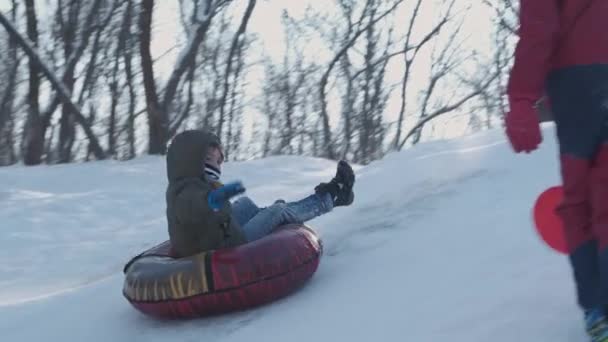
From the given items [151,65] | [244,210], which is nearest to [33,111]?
[151,65]

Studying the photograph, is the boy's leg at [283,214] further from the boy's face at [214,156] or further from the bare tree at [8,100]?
the bare tree at [8,100]

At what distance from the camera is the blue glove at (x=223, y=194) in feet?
10.3

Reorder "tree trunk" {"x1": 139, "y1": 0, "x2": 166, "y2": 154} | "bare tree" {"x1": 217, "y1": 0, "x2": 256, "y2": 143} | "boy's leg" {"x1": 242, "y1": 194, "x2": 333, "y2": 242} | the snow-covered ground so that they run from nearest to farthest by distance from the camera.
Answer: the snow-covered ground → "boy's leg" {"x1": 242, "y1": 194, "x2": 333, "y2": 242} → "tree trunk" {"x1": 139, "y1": 0, "x2": 166, "y2": 154} → "bare tree" {"x1": 217, "y1": 0, "x2": 256, "y2": 143}

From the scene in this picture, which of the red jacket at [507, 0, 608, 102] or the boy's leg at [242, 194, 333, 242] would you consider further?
the boy's leg at [242, 194, 333, 242]

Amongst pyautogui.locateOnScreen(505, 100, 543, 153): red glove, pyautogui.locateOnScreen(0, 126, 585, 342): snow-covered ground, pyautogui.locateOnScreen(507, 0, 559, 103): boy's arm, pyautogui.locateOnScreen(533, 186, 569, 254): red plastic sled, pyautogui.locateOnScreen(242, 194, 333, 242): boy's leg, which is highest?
pyautogui.locateOnScreen(507, 0, 559, 103): boy's arm

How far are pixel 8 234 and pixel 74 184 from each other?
2.11m

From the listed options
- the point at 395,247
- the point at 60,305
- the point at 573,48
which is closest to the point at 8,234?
the point at 60,305

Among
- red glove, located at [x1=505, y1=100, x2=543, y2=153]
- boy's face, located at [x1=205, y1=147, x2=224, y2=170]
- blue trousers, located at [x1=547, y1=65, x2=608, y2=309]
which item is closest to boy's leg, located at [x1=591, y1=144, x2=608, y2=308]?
blue trousers, located at [x1=547, y1=65, x2=608, y2=309]

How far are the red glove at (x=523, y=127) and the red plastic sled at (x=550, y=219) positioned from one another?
17.8 inches

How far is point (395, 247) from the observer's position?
3729 millimetres

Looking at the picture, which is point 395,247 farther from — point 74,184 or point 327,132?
point 327,132

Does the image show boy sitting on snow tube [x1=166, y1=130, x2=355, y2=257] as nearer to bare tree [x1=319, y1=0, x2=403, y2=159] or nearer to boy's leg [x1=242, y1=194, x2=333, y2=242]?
boy's leg [x1=242, y1=194, x2=333, y2=242]

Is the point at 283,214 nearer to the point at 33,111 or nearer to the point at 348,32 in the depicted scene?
the point at 33,111

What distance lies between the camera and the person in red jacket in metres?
2.03
